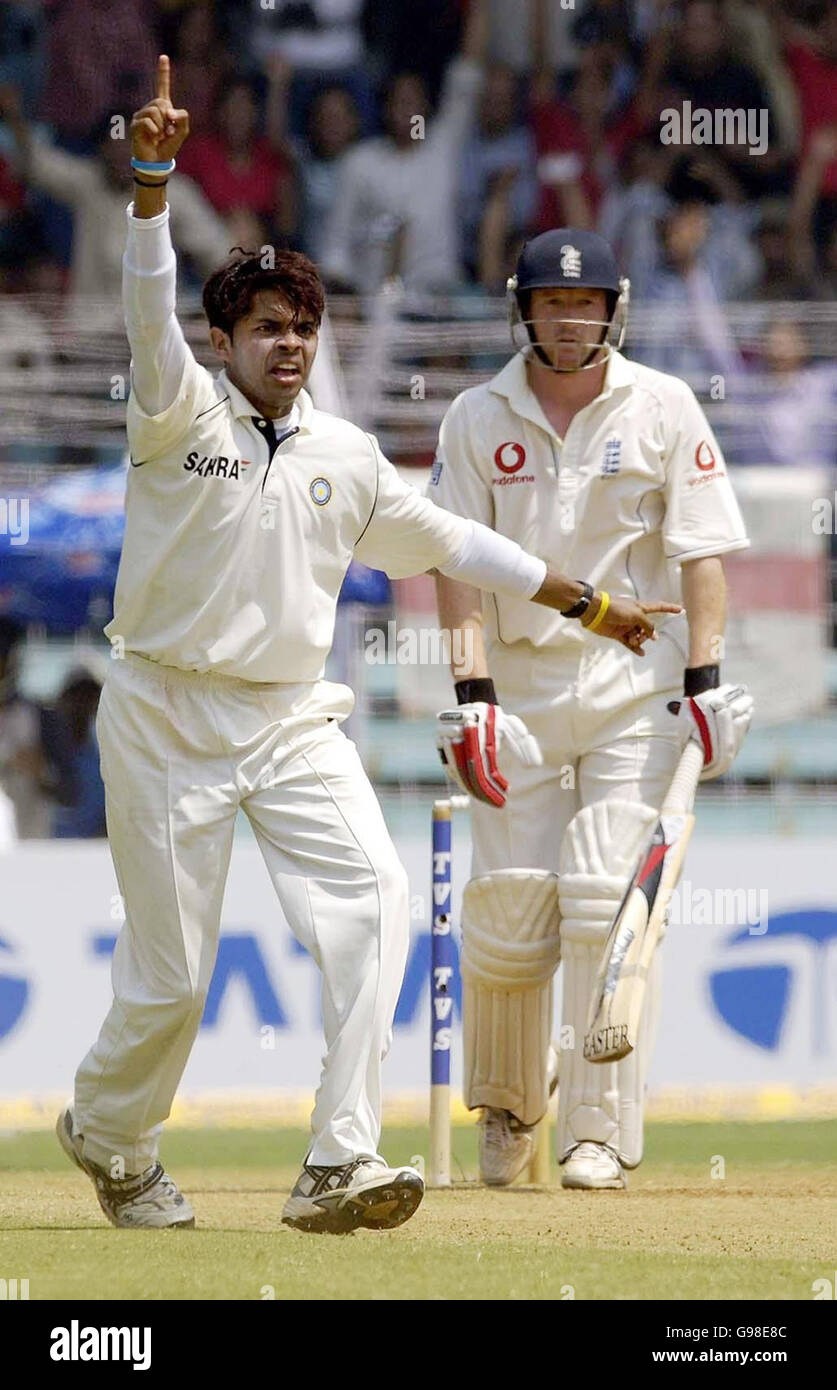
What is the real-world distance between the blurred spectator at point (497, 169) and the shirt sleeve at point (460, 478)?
7526 millimetres

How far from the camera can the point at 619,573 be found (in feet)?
22.0

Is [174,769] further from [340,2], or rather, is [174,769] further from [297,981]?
[340,2]

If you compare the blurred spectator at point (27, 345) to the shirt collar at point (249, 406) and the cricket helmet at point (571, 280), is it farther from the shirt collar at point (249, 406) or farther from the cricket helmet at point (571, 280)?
the shirt collar at point (249, 406)

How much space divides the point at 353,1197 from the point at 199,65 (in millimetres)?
11233

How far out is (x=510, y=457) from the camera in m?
6.79

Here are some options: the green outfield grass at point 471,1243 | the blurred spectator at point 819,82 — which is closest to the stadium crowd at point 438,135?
the blurred spectator at point 819,82

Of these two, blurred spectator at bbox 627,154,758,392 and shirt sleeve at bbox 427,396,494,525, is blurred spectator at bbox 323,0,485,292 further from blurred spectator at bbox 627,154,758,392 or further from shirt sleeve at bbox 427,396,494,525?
shirt sleeve at bbox 427,396,494,525

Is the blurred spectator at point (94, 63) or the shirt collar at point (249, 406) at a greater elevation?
the blurred spectator at point (94, 63)

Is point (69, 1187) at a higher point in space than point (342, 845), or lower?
lower

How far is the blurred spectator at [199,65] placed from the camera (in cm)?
1482

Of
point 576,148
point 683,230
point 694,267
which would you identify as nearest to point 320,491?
point 694,267

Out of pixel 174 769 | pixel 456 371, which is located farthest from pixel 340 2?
pixel 174 769

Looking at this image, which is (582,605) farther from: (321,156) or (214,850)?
(321,156)
